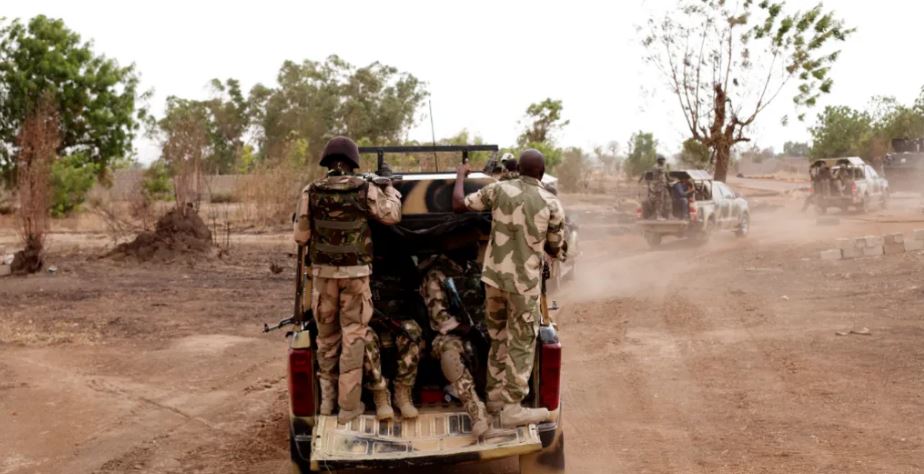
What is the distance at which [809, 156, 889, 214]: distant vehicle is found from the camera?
98.4ft

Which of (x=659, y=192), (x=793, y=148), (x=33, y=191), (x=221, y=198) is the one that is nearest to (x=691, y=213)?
(x=659, y=192)

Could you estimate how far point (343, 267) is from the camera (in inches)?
227

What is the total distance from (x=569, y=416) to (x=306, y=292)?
2.61m

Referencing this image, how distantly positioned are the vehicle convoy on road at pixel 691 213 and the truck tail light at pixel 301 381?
58.7ft

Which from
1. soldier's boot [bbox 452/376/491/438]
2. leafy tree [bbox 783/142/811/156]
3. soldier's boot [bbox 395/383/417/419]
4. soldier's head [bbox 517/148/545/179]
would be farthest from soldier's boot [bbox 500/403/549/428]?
leafy tree [bbox 783/142/811/156]

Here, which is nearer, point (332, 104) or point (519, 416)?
point (519, 416)

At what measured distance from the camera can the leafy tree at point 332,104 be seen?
2090 inches

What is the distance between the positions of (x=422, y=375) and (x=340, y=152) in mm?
1525

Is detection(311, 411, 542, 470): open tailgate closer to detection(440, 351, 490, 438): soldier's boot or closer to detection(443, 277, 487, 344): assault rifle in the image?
detection(440, 351, 490, 438): soldier's boot

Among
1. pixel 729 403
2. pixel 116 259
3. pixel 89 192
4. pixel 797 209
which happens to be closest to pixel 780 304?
pixel 729 403

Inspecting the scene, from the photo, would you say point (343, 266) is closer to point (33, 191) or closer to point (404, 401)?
point (404, 401)

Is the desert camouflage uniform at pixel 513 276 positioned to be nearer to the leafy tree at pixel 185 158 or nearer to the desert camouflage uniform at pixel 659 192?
the leafy tree at pixel 185 158

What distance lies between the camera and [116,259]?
20219 mm

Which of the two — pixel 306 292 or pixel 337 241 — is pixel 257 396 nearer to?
pixel 306 292
